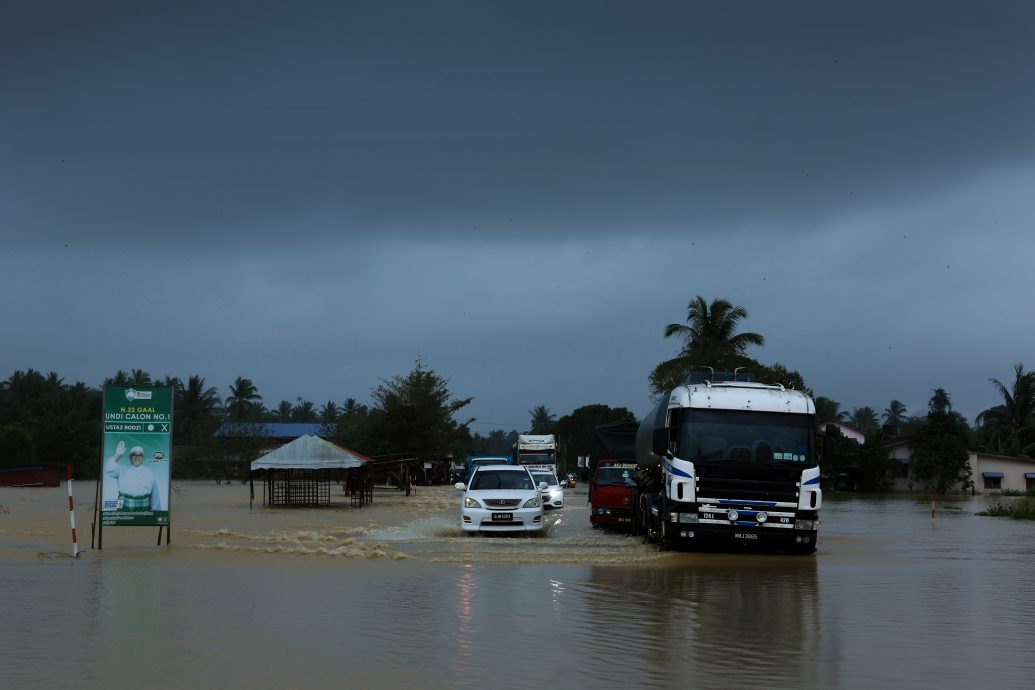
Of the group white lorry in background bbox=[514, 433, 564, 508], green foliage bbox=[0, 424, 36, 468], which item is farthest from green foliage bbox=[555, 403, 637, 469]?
white lorry in background bbox=[514, 433, 564, 508]

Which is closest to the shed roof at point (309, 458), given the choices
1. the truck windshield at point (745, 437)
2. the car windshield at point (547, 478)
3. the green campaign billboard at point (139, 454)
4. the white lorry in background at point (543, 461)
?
the car windshield at point (547, 478)

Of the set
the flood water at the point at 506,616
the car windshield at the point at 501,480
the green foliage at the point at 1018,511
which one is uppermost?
the car windshield at the point at 501,480

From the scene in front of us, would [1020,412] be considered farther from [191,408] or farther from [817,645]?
[191,408]

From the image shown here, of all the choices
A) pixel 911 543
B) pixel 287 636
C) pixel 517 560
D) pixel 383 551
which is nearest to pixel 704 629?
pixel 287 636

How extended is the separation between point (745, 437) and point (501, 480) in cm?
795

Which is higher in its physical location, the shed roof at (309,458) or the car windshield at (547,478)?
the shed roof at (309,458)

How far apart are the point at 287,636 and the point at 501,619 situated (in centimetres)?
232

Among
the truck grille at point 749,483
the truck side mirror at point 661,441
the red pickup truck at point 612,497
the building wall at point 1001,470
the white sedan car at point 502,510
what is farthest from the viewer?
the building wall at point 1001,470

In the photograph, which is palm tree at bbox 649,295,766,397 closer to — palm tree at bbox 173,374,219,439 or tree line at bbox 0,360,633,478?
tree line at bbox 0,360,633,478

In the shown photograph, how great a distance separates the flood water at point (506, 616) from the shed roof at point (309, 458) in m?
19.0

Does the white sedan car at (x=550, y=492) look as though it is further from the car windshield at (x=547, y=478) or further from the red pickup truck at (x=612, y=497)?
the red pickup truck at (x=612, y=497)

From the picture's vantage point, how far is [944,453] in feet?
237

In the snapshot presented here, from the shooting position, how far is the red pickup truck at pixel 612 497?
91.2 ft

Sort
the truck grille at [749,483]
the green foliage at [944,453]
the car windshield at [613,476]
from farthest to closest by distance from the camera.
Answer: the green foliage at [944,453] → the car windshield at [613,476] → the truck grille at [749,483]
